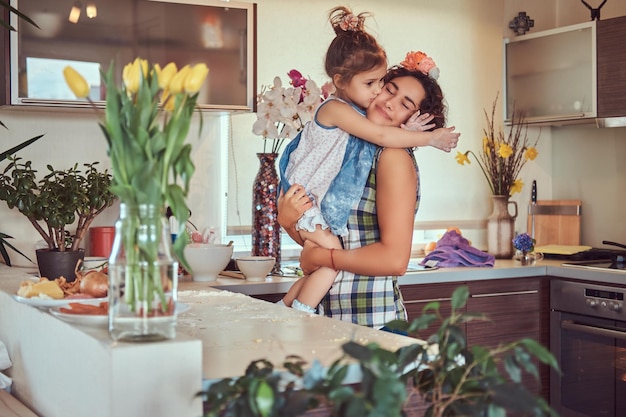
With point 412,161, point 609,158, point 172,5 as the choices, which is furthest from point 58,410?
point 609,158

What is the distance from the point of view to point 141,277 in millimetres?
1303

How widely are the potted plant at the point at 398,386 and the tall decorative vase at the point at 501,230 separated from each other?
349cm

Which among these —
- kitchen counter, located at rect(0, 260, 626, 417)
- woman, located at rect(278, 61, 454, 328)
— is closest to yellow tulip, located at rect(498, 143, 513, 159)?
woman, located at rect(278, 61, 454, 328)

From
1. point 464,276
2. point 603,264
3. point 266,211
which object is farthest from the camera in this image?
point 603,264

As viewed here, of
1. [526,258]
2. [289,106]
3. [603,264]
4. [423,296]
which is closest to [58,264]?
[289,106]

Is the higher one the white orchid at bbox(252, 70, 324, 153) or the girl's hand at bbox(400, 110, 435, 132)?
the white orchid at bbox(252, 70, 324, 153)

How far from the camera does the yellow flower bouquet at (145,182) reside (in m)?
1.27

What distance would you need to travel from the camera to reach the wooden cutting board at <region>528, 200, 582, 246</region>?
4.69 m

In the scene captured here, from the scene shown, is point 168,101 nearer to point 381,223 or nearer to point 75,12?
point 381,223

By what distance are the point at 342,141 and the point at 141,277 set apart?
1341 millimetres

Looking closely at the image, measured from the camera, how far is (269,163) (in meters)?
3.72

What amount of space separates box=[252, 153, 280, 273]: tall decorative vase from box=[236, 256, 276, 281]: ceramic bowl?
262 millimetres

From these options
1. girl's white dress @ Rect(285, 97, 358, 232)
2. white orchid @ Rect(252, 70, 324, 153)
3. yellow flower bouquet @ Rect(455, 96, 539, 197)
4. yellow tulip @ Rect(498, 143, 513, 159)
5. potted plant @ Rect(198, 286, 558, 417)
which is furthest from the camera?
yellow flower bouquet @ Rect(455, 96, 539, 197)

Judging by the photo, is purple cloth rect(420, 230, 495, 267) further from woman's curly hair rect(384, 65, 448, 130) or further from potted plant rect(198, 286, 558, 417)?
potted plant rect(198, 286, 558, 417)
